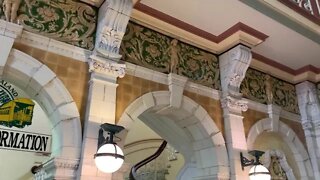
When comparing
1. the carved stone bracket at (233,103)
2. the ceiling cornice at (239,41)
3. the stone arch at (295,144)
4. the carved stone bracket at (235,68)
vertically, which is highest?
the ceiling cornice at (239,41)

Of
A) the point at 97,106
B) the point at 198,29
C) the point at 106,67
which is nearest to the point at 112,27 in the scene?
the point at 106,67

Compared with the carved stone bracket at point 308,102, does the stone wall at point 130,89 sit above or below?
below

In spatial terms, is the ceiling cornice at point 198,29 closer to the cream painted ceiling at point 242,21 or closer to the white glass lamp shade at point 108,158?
the cream painted ceiling at point 242,21

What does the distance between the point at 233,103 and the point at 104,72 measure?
1.58 m

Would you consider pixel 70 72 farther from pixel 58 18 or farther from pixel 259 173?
pixel 259 173

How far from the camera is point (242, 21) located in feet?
11.5

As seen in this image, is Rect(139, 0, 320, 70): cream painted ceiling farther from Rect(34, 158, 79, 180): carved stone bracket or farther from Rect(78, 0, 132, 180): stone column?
Rect(34, 158, 79, 180): carved stone bracket

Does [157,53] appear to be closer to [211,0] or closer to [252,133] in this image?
[211,0]

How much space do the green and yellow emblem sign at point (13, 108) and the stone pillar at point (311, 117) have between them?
413 cm

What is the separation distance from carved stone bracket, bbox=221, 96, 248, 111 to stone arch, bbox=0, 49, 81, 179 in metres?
1.73

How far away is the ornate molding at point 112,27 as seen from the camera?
116 inches

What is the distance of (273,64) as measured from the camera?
4363 millimetres

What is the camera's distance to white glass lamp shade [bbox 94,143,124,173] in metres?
2.38

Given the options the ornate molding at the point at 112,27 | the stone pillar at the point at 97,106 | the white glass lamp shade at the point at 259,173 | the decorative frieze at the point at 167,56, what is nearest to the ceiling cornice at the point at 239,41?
the decorative frieze at the point at 167,56
